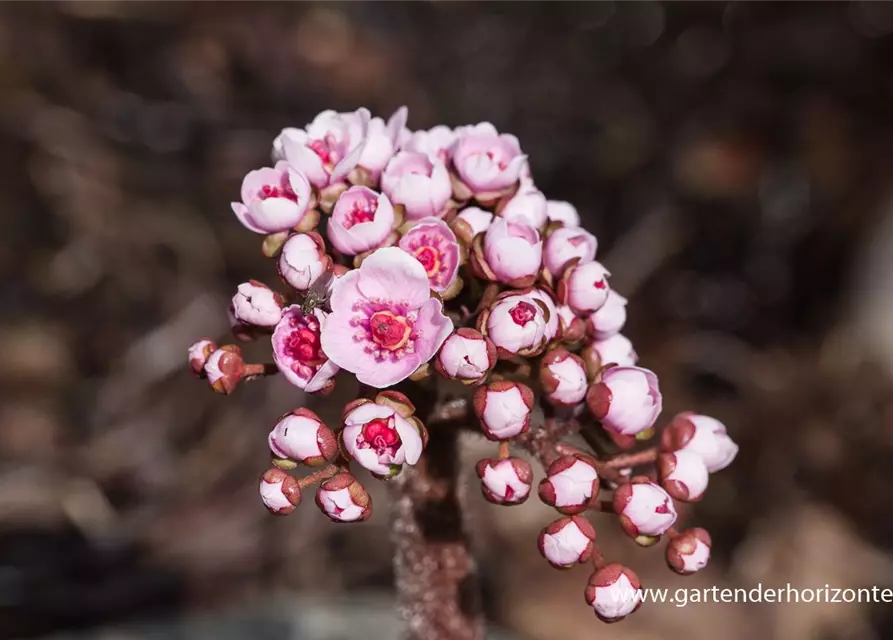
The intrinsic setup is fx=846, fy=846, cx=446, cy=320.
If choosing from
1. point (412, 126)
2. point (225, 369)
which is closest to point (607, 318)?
point (225, 369)

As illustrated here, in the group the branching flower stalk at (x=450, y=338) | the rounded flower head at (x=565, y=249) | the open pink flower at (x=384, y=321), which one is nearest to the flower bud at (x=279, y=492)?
the branching flower stalk at (x=450, y=338)

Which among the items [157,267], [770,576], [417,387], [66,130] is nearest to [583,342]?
[417,387]

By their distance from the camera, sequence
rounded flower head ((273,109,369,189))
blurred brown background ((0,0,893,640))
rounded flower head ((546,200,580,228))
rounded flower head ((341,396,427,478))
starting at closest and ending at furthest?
rounded flower head ((341,396,427,478)) → rounded flower head ((273,109,369,189)) → rounded flower head ((546,200,580,228)) → blurred brown background ((0,0,893,640))

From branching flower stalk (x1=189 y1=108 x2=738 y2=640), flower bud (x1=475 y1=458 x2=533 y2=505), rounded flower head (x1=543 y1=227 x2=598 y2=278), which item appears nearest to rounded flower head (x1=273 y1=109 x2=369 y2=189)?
branching flower stalk (x1=189 y1=108 x2=738 y2=640)

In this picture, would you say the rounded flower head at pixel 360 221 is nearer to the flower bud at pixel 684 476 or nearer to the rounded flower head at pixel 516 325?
the rounded flower head at pixel 516 325

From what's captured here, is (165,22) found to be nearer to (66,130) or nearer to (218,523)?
(66,130)

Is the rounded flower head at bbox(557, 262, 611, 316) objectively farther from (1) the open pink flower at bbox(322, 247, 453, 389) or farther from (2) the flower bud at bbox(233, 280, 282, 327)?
(2) the flower bud at bbox(233, 280, 282, 327)
